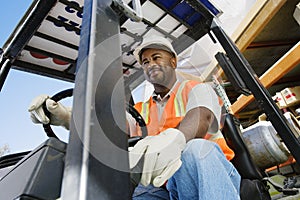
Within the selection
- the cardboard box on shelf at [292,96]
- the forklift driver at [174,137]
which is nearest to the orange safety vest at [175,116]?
the forklift driver at [174,137]

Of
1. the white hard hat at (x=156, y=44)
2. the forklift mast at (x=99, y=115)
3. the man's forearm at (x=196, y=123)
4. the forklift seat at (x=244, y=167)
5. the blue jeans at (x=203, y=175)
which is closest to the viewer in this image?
the forklift mast at (x=99, y=115)

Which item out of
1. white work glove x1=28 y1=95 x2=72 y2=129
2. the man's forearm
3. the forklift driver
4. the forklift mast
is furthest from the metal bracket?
the man's forearm

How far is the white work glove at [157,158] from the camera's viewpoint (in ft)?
2.09

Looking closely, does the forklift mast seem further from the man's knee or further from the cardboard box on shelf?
the cardboard box on shelf

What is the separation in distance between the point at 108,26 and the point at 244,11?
295 centimetres

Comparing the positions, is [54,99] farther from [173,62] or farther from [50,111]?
[173,62]

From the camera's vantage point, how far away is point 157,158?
26.0 inches

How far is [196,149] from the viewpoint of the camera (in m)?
0.97

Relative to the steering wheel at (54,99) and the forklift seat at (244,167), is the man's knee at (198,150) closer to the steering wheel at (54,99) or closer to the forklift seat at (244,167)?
the forklift seat at (244,167)

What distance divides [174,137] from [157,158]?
9 cm

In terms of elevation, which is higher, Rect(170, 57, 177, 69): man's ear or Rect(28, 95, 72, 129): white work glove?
Rect(170, 57, 177, 69): man's ear

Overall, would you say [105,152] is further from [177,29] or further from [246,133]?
[246,133]

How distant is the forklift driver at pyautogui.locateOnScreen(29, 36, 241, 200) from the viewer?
675 millimetres

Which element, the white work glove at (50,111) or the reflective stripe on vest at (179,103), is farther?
the reflective stripe on vest at (179,103)
